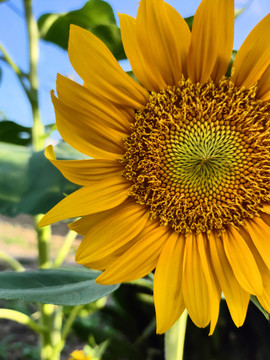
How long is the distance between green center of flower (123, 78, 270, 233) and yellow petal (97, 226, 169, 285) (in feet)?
0.06

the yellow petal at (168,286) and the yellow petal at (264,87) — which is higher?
the yellow petal at (264,87)

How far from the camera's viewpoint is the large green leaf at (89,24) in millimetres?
623

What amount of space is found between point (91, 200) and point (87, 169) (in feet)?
0.12

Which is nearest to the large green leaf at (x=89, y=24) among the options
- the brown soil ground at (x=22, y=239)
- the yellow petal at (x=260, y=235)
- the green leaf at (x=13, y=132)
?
the green leaf at (x=13, y=132)

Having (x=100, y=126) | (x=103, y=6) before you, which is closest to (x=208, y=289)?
(x=100, y=126)

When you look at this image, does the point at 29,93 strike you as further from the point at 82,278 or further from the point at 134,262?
the point at 134,262

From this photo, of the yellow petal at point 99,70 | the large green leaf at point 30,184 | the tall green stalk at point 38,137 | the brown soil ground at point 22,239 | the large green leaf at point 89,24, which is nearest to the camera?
the yellow petal at point 99,70

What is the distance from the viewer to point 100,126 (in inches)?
15.7

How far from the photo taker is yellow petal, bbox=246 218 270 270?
15.7 inches

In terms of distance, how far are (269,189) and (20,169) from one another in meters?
0.30

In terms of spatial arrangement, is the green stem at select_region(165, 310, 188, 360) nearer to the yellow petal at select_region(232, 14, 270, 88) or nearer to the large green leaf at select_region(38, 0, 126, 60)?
the yellow petal at select_region(232, 14, 270, 88)

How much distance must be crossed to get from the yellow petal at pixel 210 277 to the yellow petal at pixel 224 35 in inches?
6.9

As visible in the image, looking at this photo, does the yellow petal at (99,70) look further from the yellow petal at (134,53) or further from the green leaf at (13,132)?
the green leaf at (13,132)

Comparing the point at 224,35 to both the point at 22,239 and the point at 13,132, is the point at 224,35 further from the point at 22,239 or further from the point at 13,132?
the point at 22,239
